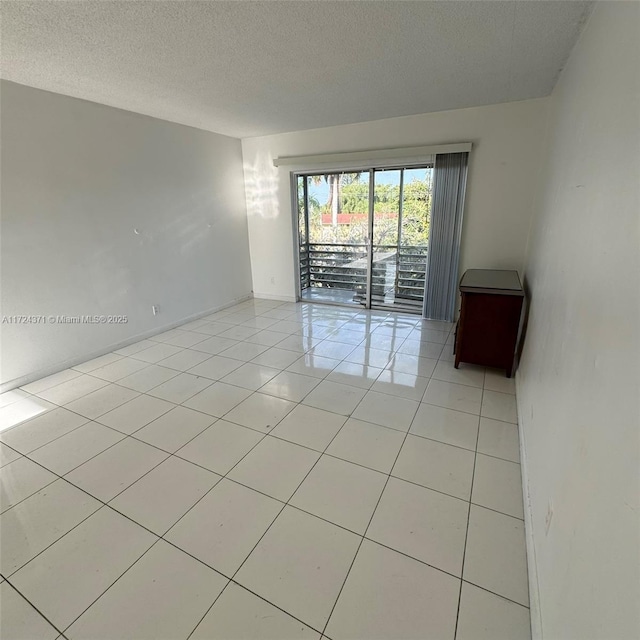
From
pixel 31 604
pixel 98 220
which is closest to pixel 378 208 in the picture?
pixel 98 220

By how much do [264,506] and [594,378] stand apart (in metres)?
1.53

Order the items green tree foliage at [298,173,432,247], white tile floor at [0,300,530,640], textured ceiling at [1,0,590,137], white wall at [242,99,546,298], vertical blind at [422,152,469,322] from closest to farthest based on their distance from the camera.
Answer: white tile floor at [0,300,530,640] → textured ceiling at [1,0,590,137] → white wall at [242,99,546,298] → vertical blind at [422,152,469,322] → green tree foliage at [298,173,432,247]

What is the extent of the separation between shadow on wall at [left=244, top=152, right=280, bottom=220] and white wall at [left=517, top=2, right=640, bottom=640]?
12.5 ft

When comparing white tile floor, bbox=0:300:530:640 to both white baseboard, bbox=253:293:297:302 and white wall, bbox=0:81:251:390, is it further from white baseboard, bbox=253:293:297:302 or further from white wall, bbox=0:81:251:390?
white baseboard, bbox=253:293:297:302

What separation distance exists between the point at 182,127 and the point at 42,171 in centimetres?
173

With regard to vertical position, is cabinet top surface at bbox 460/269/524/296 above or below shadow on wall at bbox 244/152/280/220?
below

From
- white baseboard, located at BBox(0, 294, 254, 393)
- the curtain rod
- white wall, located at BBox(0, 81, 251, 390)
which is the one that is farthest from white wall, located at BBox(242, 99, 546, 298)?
white baseboard, located at BBox(0, 294, 254, 393)

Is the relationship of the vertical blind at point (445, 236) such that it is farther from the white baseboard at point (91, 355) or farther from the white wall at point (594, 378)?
the white baseboard at point (91, 355)

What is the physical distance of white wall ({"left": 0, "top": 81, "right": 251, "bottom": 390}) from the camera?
2.75m

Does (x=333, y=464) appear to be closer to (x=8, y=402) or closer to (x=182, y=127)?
(x=8, y=402)

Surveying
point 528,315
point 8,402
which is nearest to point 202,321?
point 8,402

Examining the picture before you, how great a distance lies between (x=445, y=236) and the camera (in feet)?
13.1

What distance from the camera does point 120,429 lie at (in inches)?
90.9

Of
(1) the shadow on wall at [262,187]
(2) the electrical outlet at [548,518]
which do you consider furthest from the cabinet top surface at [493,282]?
(1) the shadow on wall at [262,187]
